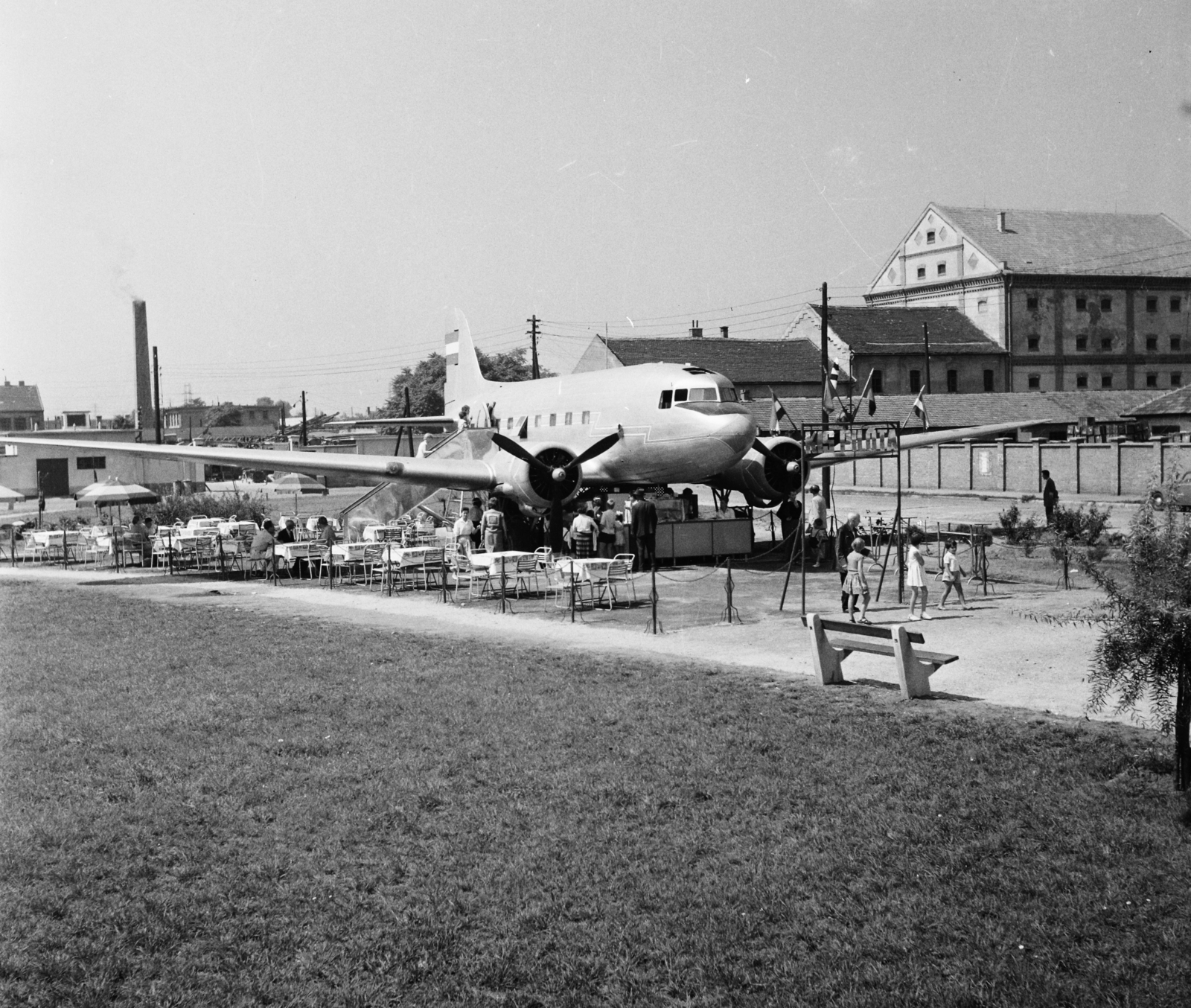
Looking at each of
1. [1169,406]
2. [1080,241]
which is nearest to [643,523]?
[1169,406]

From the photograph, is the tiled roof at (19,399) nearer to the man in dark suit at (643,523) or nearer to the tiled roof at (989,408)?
the tiled roof at (989,408)

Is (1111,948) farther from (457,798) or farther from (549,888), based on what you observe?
(457,798)

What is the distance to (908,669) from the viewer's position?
1247 centimetres

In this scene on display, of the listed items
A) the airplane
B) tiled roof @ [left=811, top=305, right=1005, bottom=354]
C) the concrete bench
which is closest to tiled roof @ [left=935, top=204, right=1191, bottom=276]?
tiled roof @ [left=811, top=305, right=1005, bottom=354]

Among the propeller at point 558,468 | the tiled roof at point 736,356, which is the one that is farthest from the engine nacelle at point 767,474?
the tiled roof at point 736,356

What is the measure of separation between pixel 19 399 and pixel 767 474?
97.1 meters

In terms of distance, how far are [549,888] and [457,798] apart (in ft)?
6.00

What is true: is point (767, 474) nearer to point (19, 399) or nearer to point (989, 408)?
point (989, 408)

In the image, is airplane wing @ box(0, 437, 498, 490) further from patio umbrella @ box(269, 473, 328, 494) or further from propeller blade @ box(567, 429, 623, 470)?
patio umbrella @ box(269, 473, 328, 494)

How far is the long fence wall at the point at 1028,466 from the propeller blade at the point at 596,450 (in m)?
17.7

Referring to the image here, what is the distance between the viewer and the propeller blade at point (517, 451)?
1073 inches

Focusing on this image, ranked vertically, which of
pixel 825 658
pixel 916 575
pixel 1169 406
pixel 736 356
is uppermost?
pixel 736 356

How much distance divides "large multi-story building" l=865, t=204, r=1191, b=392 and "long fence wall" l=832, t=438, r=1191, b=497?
29.3 meters

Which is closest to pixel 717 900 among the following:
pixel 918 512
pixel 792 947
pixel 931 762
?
pixel 792 947
